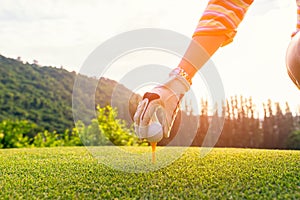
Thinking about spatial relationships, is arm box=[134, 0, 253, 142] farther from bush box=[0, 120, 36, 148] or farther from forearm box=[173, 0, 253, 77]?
bush box=[0, 120, 36, 148]

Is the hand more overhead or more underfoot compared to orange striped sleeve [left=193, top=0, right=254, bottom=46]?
more underfoot

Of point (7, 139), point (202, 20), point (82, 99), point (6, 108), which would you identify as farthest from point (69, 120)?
point (202, 20)

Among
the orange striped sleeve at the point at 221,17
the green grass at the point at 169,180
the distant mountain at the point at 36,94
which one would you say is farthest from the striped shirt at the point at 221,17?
the distant mountain at the point at 36,94

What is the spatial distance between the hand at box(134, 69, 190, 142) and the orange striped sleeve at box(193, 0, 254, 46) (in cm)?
31

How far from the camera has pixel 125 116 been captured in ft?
10.6

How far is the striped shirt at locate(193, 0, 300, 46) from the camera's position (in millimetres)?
2090

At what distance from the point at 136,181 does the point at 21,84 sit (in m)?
10.4

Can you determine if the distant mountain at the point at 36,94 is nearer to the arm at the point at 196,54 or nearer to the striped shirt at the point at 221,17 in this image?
the arm at the point at 196,54

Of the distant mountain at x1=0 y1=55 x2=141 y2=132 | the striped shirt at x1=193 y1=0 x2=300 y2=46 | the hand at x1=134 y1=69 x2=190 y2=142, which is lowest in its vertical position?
the hand at x1=134 y1=69 x2=190 y2=142

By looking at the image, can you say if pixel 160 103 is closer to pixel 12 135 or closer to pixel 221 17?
pixel 221 17

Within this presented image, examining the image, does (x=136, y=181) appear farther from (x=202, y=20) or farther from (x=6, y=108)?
(x=6, y=108)

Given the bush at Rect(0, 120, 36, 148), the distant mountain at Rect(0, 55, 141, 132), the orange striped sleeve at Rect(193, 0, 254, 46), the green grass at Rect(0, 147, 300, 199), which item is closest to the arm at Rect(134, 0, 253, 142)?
the orange striped sleeve at Rect(193, 0, 254, 46)

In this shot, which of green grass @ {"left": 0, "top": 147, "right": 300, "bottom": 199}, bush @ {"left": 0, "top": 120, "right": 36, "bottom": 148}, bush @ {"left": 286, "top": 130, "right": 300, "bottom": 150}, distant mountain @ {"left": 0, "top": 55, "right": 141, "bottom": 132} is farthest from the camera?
distant mountain @ {"left": 0, "top": 55, "right": 141, "bottom": 132}

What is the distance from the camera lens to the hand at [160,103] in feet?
7.03
